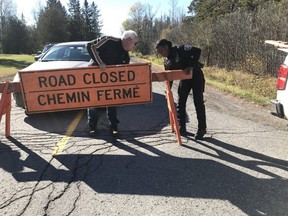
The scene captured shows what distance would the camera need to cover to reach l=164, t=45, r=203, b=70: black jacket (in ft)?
16.1

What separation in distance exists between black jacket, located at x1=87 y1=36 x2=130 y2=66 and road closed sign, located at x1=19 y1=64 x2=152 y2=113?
13.2 inches

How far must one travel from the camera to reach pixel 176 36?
27609mm

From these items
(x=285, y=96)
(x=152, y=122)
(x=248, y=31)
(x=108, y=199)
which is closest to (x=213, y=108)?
(x=152, y=122)

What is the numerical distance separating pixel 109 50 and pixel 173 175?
244cm

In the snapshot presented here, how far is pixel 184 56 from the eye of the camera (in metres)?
5.00

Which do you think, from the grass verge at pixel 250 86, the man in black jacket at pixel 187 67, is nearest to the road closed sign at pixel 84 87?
the man in black jacket at pixel 187 67

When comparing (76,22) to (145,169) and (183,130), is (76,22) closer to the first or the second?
(183,130)

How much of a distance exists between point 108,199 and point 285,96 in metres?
2.88

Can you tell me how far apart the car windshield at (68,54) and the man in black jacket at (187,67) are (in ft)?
10.8

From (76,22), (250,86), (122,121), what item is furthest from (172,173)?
(76,22)

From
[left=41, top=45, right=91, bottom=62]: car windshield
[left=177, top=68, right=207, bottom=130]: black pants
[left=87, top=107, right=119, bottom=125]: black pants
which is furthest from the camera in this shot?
[left=41, top=45, right=91, bottom=62]: car windshield

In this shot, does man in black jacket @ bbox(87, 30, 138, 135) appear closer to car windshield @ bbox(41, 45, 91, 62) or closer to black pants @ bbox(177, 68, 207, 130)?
black pants @ bbox(177, 68, 207, 130)

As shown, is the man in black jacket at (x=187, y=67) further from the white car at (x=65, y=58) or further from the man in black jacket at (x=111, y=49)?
the white car at (x=65, y=58)

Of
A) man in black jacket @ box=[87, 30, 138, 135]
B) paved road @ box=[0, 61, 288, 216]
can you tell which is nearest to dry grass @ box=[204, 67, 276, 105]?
paved road @ box=[0, 61, 288, 216]
